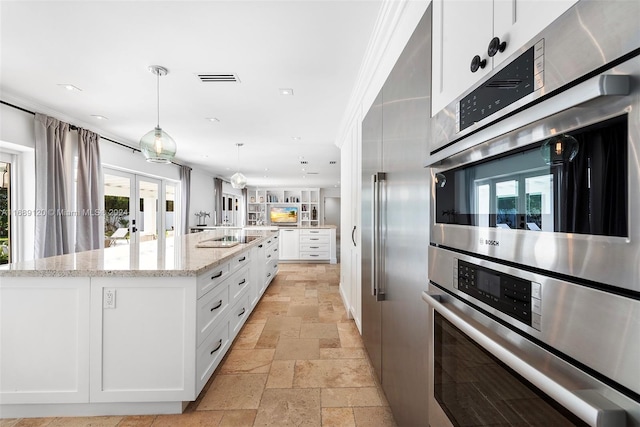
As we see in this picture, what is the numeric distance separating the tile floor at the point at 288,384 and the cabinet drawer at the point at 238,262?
2.29 feet

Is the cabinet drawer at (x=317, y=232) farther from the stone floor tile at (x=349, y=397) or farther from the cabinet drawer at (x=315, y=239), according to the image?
the stone floor tile at (x=349, y=397)

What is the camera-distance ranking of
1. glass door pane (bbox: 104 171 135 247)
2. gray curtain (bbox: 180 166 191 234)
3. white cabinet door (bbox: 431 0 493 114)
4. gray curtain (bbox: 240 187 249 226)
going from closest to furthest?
white cabinet door (bbox: 431 0 493 114)
glass door pane (bbox: 104 171 135 247)
gray curtain (bbox: 180 166 191 234)
gray curtain (bbox: 240 187 249 226)

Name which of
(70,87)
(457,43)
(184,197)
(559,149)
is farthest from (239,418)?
(184,197)

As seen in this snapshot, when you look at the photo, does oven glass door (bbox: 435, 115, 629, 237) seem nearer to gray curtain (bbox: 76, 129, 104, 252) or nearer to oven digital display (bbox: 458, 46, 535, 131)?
oven digital display (bbox: 458, 46, 535, 131)

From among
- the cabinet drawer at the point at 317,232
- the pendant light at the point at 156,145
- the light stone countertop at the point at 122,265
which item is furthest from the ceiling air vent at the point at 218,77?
the cabinet drawer at the point at 317,232

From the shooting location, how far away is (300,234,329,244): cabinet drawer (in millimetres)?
7305

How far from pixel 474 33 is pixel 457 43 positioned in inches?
3.8

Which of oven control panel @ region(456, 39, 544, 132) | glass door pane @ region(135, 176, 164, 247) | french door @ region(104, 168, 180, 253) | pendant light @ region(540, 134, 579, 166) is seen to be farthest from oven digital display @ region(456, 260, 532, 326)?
glass door pane @ region(135, 176, 164, 247)

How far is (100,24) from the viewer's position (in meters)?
1.94

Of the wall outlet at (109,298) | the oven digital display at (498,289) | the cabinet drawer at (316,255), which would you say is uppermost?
the oven digital display at (498,289)

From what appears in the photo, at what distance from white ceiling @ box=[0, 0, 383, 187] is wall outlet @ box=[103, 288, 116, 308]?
5.55 ft

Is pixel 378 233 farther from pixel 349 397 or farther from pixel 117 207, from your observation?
pixel 117 207

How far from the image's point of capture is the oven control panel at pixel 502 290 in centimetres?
62

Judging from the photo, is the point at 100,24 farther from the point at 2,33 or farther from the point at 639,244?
the point at 639,244
